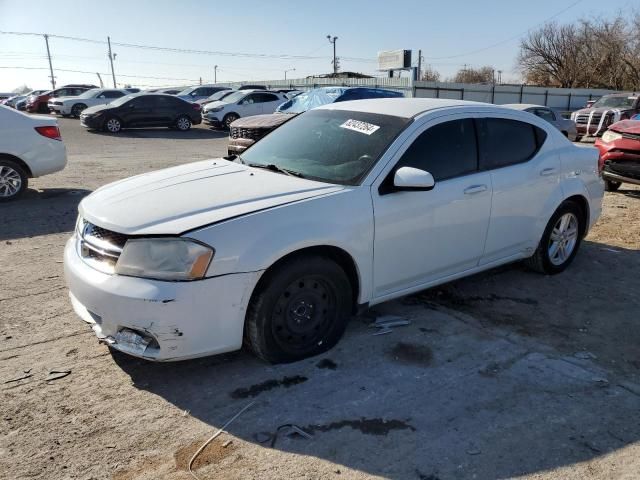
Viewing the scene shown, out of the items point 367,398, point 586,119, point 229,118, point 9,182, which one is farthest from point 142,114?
point 367,398

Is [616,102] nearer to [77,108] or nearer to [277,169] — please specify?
[277,169]

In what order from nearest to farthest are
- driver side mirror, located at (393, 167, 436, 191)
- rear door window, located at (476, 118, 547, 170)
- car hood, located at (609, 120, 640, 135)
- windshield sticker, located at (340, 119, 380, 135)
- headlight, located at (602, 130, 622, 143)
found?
driver side mirror, located at (393, 167, 436, 191), windshield sticker, located at (340, 119, 380, 135), rear door window, located at (476, 118, 547, 170), car hood, located at (609, 120, 640, 135), headlight, located at (602, 130, 622, 143)

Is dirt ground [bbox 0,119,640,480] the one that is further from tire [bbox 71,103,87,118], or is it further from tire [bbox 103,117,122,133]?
tire [bbox 71,103,87,118]

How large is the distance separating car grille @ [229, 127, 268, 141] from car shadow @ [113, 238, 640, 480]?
699cm

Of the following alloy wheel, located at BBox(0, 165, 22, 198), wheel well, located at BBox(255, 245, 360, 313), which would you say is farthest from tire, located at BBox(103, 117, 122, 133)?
wheel well, located at BBox(255, 245, 360, 313)

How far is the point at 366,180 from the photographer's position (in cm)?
371

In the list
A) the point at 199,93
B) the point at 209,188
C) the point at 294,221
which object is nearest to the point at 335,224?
the point at 294,221

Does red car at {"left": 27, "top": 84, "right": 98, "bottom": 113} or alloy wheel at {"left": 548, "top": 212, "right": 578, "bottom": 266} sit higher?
red car at {"left": 27, "top": 84, "right": 98, "bottom": 113}

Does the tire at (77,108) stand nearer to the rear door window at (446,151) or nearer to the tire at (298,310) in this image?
the rear door window at (446,151)

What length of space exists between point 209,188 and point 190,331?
1059 mm

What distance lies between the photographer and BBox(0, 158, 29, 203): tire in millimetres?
8375

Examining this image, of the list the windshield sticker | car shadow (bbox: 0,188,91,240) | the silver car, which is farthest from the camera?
the silver car

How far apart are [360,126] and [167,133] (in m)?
19.7

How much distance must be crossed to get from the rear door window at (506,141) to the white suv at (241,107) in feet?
65.3
